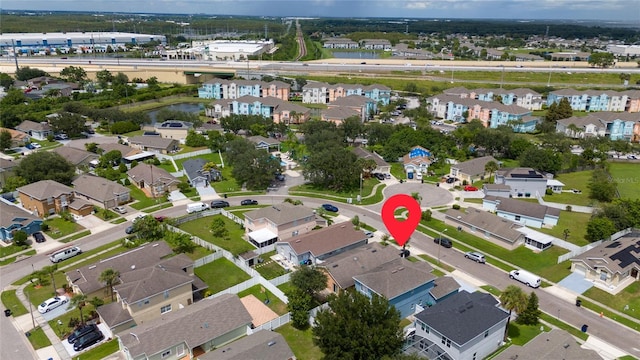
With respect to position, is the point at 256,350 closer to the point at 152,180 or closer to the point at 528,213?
the point at 152,180

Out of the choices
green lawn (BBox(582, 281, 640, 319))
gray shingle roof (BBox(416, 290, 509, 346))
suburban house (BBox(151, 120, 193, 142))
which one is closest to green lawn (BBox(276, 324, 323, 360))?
gray shingle roof (BBox(416, 290, 509, 346))

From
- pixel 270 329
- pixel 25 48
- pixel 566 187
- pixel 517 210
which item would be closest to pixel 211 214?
pixel 270 329

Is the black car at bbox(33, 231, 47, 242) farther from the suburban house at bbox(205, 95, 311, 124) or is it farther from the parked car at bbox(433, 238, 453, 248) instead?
the suburban house at bbox(205, 95, 311, 124)

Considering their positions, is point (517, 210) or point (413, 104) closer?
point (517, 210)

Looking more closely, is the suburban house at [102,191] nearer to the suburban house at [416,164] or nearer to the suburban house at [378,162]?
the suburban house at [378,162]

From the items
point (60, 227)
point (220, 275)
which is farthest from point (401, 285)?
point (60, 227)

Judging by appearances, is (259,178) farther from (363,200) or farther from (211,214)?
(363,200)

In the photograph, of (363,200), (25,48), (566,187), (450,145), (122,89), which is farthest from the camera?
(25,48)
